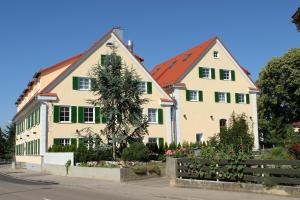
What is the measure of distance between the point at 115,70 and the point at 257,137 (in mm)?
20980

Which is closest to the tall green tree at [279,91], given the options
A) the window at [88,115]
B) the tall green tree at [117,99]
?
the window at [88,115]

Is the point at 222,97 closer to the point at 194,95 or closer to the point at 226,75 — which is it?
the point at 226,75

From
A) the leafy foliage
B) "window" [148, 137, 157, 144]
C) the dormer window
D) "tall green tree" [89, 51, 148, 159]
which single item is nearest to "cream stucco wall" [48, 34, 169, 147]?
"window" [148, 137, 157, 144]

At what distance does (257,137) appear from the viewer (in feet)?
148

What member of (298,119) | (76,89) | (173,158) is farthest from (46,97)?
(298,119)

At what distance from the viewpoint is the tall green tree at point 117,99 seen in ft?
96.9

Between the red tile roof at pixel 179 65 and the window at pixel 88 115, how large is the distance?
8812mm

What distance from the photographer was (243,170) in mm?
15945

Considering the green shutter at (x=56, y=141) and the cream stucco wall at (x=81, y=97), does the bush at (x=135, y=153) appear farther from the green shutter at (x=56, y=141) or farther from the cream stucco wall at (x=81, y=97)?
the green shutter at (x=56, y=141)

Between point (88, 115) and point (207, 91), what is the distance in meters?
12.7

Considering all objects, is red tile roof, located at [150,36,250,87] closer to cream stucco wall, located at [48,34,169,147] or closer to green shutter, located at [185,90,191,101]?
green shutter, located at [185,90,191,101]

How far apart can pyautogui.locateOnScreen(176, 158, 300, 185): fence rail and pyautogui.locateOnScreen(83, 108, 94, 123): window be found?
18.5 m

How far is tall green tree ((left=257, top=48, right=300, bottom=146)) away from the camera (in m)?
49.4

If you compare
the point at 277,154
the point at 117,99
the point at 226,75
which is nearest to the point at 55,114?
the point at 117,99
